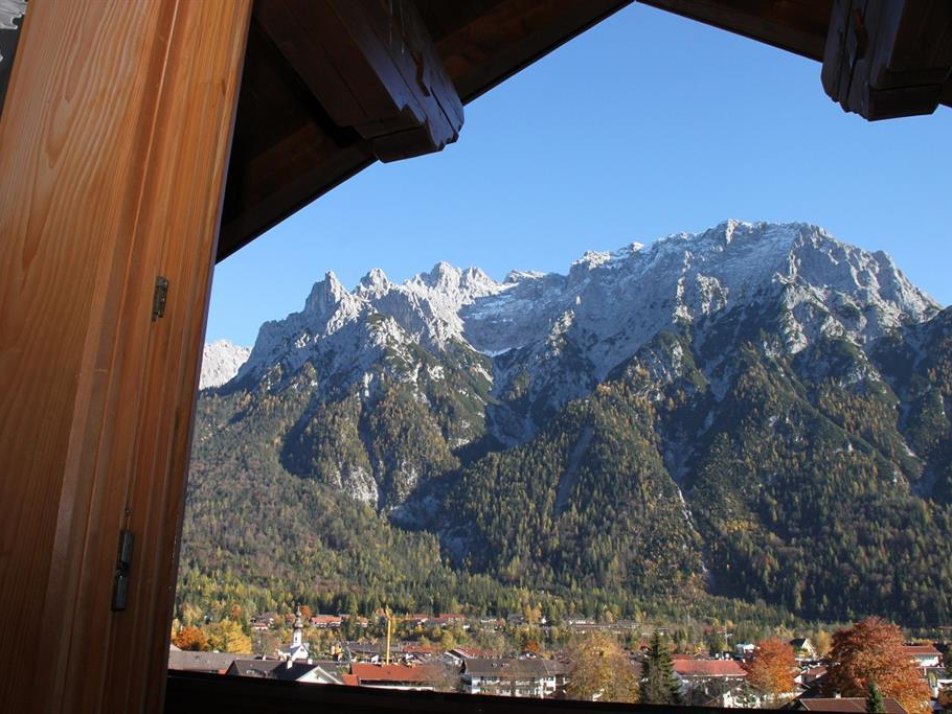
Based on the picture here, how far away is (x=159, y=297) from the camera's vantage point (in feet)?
2.58

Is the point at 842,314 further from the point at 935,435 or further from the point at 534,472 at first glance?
the point at 534,472

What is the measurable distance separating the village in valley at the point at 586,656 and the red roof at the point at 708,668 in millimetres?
37

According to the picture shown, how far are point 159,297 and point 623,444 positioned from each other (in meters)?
57.1

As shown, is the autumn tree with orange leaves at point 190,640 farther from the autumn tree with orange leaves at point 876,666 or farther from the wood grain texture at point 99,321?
the wood grain texture at point 99,321

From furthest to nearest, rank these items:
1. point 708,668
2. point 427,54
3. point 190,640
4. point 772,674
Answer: point 190,640 → point 708,668 → point 772,674 → point 427,54

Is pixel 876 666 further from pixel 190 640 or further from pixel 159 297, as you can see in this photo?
pixel 159 297

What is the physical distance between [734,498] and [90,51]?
2075 inches

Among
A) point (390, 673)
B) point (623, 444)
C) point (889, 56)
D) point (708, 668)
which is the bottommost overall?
point (390, 673)

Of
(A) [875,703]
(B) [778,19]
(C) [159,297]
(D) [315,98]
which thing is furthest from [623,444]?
(C) [159,297]

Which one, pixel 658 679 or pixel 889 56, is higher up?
pixel 889 56

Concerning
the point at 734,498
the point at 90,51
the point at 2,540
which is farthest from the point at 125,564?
the point at 734,498

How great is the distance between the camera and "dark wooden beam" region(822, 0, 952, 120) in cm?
165

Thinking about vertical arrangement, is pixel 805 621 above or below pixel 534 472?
below

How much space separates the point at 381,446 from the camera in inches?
2270
